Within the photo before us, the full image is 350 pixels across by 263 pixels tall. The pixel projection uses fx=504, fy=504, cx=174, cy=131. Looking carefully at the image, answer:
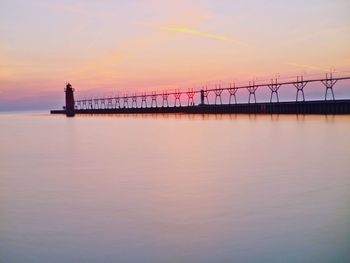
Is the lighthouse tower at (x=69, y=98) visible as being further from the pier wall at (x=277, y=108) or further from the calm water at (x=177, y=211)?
the calm water at (x=177, y=211)

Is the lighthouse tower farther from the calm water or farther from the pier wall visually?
the calm water

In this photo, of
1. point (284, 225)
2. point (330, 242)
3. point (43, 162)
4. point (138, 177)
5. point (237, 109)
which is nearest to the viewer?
point (330, 242)

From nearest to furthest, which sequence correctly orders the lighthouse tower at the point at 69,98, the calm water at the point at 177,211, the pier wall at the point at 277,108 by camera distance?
1. the calm water at the point at 177,211
2. the pier wall at the point at 277,108
3. the lighthouse tower at the point at 69,98

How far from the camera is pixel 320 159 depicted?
44.0 feet

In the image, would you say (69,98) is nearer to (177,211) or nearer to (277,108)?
(277,108)

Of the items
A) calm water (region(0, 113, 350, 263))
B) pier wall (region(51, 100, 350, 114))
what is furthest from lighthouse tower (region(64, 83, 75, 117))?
calm water (region(0, 113, 350, 263))

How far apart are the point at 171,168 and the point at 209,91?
205 feet

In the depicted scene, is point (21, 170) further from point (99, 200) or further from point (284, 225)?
point (284, 225)

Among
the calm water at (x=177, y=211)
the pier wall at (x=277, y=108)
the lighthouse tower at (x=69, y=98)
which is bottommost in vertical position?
the calm water at (x=177, y=211)

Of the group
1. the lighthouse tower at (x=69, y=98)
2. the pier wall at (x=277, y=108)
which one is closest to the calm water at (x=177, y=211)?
the pier wall at (x=277, y=108)

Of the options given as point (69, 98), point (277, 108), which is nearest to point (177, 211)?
point (277, 108)

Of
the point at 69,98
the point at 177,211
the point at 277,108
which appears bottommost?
the point at 177,211

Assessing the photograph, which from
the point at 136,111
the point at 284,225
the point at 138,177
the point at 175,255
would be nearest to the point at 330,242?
the point at 284,225

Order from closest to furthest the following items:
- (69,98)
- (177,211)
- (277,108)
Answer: (177,211) < (277,108) < (69,98)
